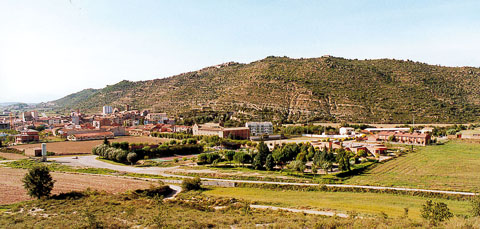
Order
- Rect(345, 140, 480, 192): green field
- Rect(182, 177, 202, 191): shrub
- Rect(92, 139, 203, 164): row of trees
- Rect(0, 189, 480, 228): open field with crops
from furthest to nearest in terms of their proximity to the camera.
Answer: Rect(92, 139, 203, 164): row of trees
Rect(182, 177, 202, 191): shrub
Rect(345, 140, 480, 192): green field
Rect(0, 189, 480, 228): open field with crops

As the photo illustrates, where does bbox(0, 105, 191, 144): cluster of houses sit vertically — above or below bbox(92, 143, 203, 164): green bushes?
above

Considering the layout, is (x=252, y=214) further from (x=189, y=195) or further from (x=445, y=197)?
(x=445, y=197)

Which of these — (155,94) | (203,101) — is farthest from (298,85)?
(155,94)

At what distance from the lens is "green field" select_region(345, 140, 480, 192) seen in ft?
86.1

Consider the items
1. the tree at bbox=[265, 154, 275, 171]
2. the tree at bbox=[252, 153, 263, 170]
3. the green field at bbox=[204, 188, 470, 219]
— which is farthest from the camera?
the tree at bbox=[252, 153, 263, 170]

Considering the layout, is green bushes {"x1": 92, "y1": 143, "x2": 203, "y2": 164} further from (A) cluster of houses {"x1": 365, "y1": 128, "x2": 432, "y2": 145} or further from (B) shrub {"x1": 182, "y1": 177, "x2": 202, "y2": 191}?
(A) cluster of houses {"x1": 365, "y1": 128, "x2": 432, "y2": 145}

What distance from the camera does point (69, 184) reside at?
2689 centimetres

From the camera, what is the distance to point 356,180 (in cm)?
2881

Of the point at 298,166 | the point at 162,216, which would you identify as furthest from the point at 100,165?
the point at 162,216

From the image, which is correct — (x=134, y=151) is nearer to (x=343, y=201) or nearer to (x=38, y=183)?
(x=38, y=183)

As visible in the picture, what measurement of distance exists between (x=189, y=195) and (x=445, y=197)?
1799 cm

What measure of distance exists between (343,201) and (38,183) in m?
20.7

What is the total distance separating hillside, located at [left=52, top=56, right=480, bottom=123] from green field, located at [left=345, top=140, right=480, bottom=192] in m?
37.0

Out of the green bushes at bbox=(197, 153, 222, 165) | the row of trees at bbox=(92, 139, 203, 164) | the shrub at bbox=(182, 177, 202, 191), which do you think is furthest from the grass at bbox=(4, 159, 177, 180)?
the green bushes at bbox=(197, 153, 222, 165)
